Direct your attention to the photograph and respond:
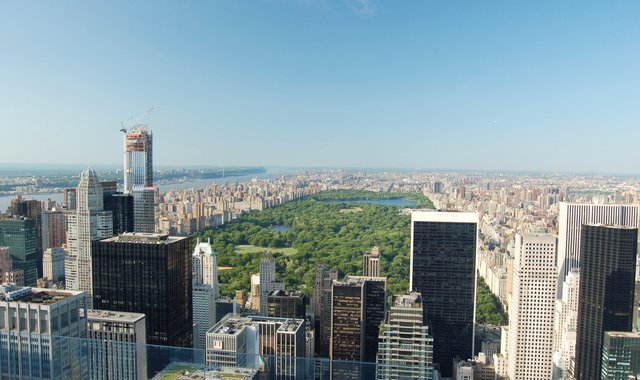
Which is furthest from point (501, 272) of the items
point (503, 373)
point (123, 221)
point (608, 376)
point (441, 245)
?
point (123, 221)

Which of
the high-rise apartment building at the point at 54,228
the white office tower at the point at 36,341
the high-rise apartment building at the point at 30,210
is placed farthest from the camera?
the high-rise apartment building at the point at 54,228

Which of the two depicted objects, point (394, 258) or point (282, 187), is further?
point (282, 187)

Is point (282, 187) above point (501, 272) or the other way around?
above

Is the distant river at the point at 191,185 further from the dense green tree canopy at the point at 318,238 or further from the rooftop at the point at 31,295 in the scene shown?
the rooftop at the point at 31,295

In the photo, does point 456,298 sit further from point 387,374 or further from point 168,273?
point 168,273

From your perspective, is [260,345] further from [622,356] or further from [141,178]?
[141,178]

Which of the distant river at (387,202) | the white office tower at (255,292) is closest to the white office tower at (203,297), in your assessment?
the white office tower at (255,292)
